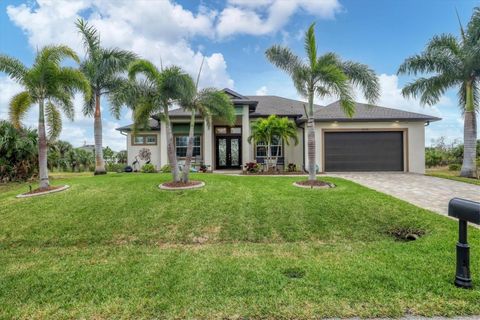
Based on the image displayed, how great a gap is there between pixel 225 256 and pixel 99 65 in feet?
47.0

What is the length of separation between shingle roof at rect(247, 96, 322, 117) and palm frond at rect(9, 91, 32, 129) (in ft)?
42.2

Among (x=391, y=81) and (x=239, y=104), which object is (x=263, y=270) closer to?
(x=239, y=104)

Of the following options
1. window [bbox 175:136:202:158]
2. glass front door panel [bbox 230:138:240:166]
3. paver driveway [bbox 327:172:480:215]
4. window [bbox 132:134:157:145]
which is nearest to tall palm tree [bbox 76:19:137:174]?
window [bbox 132:134:157:145]

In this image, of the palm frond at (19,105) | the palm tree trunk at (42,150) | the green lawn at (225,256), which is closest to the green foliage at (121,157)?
the palm frond at (19,105)

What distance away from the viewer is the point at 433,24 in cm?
1482

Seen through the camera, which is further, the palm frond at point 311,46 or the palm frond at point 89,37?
the palm frond at point 89,37

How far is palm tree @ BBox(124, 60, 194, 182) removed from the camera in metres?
9.87

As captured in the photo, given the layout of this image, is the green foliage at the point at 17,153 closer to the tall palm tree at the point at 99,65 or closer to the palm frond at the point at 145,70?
the tall palm tree at the point at 99,65

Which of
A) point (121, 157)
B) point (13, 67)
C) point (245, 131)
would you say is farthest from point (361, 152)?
point (121, 157)

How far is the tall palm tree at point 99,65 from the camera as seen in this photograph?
14.8 metres

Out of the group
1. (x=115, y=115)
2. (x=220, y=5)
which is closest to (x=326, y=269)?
(x=115, y=115)

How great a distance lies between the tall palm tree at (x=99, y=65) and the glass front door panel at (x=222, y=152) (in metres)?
7.79

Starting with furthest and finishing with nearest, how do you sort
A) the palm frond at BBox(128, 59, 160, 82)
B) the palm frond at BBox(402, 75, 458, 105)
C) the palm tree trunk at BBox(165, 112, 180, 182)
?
the palm frond at BBox(402, 75, 458, 105)
the palm tree trunk at BBox(165, 112, 180, 182)
the palm frond at BBox(128, 59, 160, 82)

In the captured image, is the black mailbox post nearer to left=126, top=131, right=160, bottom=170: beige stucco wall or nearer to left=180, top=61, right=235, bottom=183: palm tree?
left=180, top=61, right=235, bottom=183: palm tree
